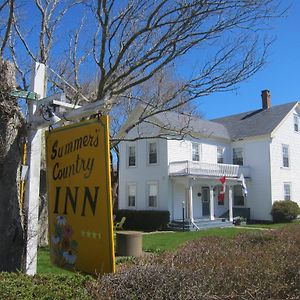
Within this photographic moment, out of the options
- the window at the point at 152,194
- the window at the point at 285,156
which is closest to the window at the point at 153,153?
the window at the point at 152,194

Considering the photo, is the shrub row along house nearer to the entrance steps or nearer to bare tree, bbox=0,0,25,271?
the entrance steps

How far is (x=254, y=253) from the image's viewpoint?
604 centimetres

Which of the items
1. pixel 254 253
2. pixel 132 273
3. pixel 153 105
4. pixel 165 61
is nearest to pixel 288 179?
pixel 153 105

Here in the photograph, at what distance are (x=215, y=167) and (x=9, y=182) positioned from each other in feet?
82.9

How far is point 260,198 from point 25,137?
91.6 feet

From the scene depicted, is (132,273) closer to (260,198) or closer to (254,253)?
(254,253)

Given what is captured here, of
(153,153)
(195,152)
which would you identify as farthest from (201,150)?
(153,153)

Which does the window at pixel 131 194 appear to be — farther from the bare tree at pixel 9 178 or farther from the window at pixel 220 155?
the bare tree at pixel 9 178

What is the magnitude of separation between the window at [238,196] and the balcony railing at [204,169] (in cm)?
156

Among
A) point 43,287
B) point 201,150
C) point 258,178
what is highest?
point 201,150

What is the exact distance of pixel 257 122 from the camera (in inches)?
1368

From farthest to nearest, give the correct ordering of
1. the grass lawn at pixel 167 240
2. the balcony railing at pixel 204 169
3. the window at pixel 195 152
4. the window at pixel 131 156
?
1. the window at pixel 131 156
2. the window at pixel 195 152
3. the balcony railing at pixel 204 169
4. the grass lawn at pixel 167 240

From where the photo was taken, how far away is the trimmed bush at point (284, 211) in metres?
30.5

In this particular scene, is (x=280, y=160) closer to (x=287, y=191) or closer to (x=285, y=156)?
(x=285, y=156)
